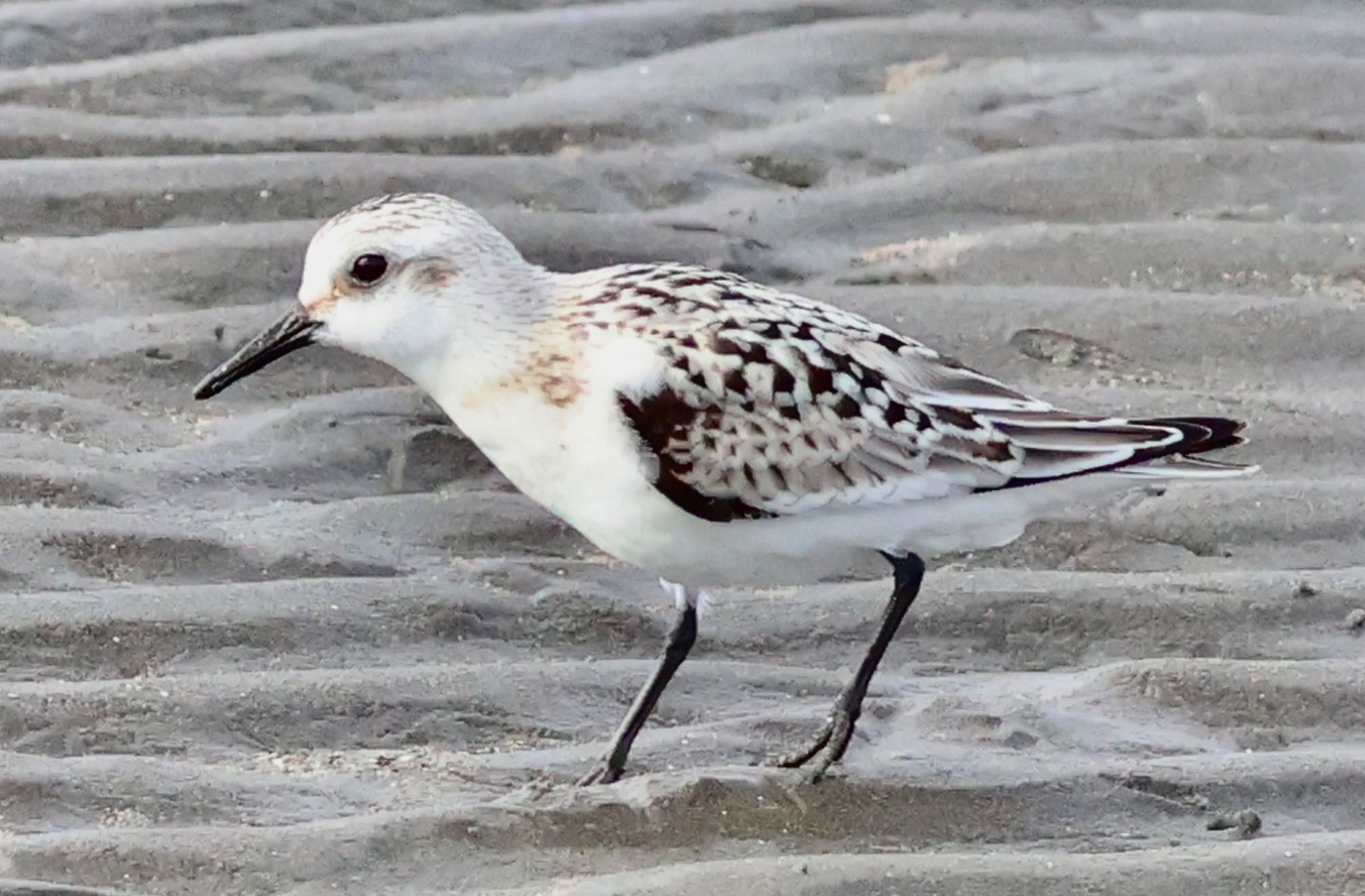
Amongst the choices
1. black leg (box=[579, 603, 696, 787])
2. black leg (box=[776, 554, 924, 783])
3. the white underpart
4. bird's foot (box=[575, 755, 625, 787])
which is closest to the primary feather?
the white underpart

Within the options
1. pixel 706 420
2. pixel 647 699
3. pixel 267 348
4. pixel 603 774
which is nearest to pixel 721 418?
pixel 706 420

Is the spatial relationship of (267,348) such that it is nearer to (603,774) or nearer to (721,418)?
(721,418)

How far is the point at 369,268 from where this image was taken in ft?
12.1

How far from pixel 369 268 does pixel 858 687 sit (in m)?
1.07

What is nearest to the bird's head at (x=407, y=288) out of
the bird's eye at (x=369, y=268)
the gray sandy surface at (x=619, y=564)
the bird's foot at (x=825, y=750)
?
the bird's eye at (x=369, y=268)

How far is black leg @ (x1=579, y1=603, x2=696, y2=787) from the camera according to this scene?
3576mm

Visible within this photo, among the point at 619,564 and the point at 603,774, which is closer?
the point at 603,774

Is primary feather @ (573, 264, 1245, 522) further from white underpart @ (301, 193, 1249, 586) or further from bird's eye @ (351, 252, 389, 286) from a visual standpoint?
bird's eye @ (351, 252, 389, 286)

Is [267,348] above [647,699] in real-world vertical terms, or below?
above

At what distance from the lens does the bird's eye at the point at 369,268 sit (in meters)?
3.69

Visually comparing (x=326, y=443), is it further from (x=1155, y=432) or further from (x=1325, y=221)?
(x=1325, y=221)

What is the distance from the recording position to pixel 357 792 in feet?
11.5

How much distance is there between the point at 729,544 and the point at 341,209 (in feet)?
6.49

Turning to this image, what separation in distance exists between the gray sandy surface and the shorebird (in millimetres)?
259
